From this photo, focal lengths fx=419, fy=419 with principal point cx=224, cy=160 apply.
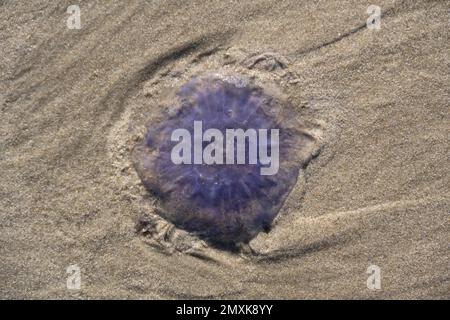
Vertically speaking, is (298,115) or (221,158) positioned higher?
(298,115)

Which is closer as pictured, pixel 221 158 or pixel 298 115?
pixel 221 158

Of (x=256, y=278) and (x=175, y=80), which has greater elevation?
(x=175, y=80)

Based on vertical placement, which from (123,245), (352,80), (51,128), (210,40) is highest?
(210,40)

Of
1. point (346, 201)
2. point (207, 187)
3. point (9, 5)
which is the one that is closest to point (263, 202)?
point (207, 187)

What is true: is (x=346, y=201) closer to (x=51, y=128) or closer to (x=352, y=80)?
(x=352, y=80)
